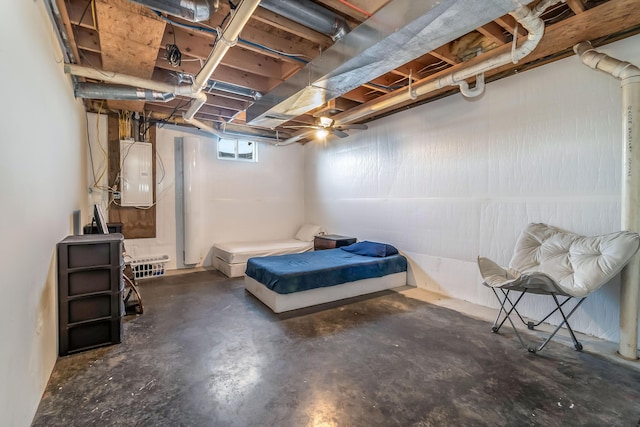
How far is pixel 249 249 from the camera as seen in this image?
196 inches

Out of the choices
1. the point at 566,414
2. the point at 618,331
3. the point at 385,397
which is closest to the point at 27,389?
the point at 385,397

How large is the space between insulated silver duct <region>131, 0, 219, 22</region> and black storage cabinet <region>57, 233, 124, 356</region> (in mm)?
1808

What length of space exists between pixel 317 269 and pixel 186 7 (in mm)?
2704

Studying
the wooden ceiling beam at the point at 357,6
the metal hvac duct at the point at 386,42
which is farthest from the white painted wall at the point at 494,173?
the wooden ceiling beam at the point at 357,6

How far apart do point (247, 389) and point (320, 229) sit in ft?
13.9

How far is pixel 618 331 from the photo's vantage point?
8.16 ft

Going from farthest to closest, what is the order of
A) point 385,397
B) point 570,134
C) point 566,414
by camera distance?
point 570,134 < point 385,397 < point 566,414

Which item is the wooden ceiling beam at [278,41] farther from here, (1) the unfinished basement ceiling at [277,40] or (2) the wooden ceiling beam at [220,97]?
(2) the wooden ceiling beam at [220,97]

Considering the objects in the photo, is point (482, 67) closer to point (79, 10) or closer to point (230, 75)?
point (230, 75)

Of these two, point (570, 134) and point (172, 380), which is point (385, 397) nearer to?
point (172, 380)

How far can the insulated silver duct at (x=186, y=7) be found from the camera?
181cm

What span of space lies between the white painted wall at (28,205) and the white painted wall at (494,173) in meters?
3.97

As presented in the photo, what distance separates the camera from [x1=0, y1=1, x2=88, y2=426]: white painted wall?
1.29 meters

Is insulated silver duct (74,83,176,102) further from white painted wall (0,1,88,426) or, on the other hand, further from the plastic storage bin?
the plastic storage bin
